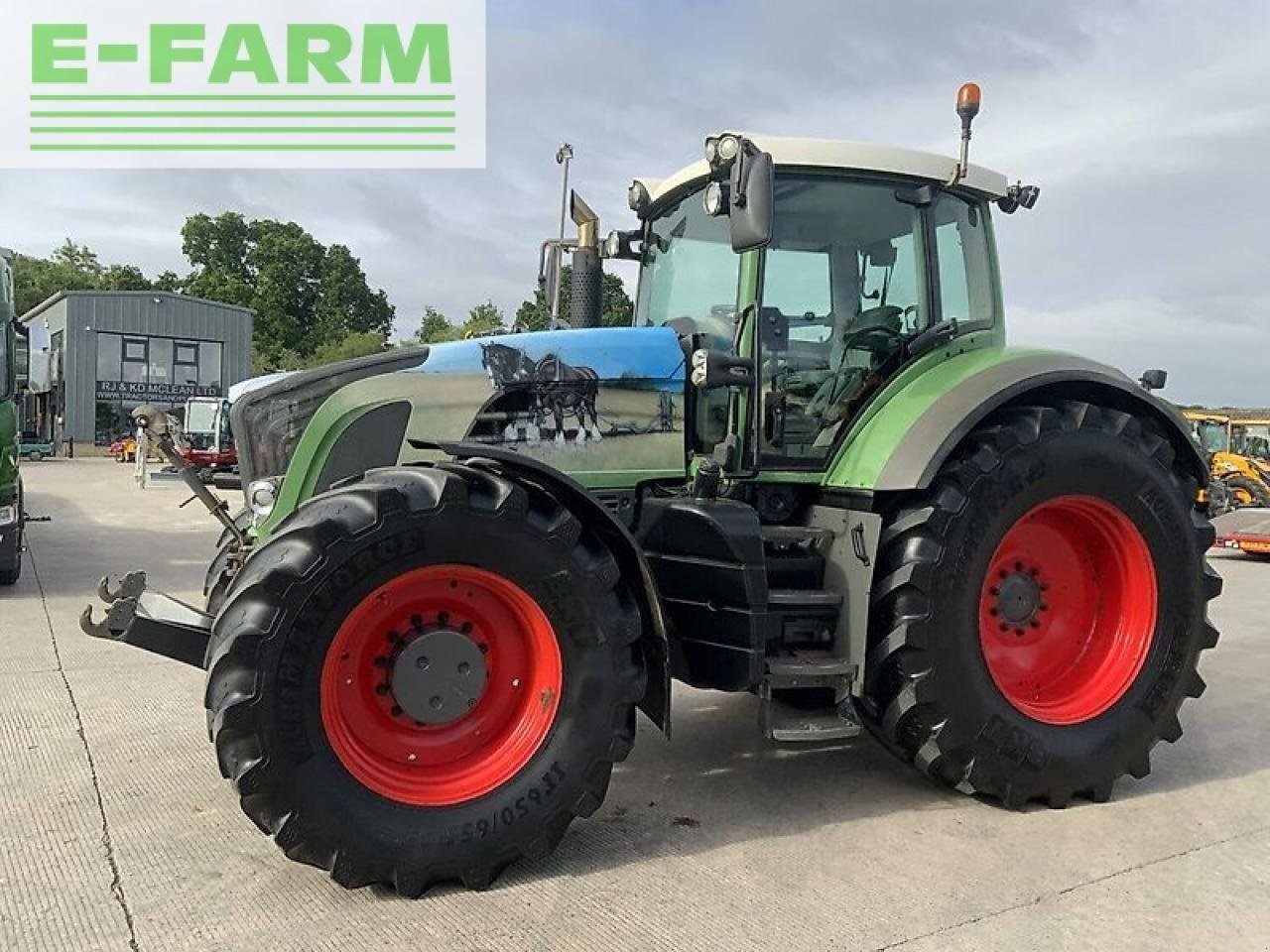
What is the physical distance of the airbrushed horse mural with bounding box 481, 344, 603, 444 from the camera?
12.7ft

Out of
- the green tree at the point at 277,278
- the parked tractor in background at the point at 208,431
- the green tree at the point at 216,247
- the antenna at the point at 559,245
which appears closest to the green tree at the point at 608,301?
the antenna at the point at 559,245

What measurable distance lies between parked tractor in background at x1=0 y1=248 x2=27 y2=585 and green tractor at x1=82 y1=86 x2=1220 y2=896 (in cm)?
585

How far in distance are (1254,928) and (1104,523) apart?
5.63 feet

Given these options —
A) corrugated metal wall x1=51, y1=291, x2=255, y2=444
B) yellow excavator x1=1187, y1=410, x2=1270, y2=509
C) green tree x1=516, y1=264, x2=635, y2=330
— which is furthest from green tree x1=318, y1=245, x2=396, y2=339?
green tree x1=516, y1=264, x2=635, y2=330

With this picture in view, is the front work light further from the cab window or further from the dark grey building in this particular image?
the dark grey building

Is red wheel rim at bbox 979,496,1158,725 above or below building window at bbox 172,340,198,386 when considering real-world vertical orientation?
below

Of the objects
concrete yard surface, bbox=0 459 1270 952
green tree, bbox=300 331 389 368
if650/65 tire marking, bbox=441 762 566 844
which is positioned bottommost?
concrete yard surface, bbox=0 459 1270 952

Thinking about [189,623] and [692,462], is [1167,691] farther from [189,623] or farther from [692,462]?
[189,623]

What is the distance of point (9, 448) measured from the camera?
356 inches

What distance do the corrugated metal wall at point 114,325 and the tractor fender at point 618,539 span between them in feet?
127

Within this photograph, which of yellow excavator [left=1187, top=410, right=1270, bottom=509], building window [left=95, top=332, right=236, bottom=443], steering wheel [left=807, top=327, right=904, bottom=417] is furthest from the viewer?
building window [left=95, top=332, right=236, bottom=443]

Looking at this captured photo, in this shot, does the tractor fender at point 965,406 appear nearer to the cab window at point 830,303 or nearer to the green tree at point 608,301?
the cab window at point 830,303

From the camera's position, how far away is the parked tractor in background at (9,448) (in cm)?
893

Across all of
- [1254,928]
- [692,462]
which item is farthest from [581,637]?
[1254,928]
